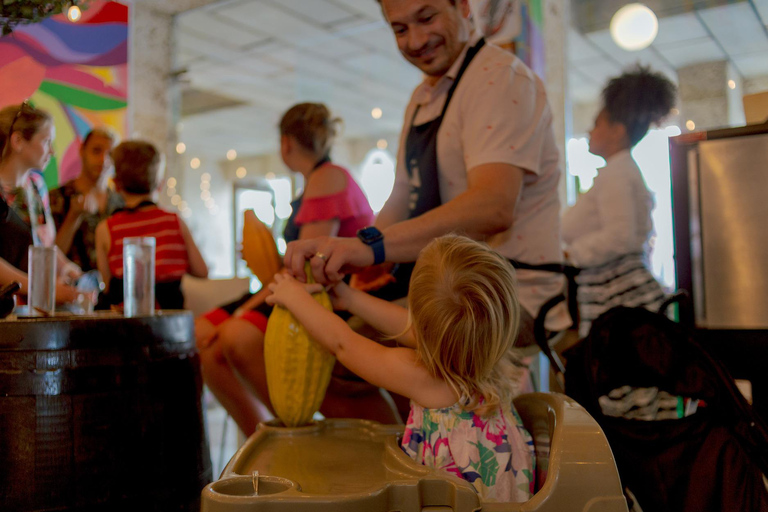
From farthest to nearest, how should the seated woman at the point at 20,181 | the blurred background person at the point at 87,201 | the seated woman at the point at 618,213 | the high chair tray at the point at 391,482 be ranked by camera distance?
the blurred background person at the point at 87,201
the seated woman at the point at 618,213
the seated woman at the point at 20,181
the high chair tray at the point at 391,482

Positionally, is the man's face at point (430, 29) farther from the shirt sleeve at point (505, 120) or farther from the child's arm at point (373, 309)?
the child's arm at point (373, 309)

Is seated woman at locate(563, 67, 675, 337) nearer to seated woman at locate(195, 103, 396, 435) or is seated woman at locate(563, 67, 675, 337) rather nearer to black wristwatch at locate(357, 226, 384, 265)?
seated woman at locate(195, 103, 396, 435)

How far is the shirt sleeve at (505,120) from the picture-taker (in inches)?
53.2

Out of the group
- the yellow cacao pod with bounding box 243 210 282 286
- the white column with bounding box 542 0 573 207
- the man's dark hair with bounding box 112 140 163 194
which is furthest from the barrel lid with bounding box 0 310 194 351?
the white column with bounding box 542 0 573 207

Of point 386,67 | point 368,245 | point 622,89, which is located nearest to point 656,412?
point 368,245

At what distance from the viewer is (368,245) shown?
4.10ft

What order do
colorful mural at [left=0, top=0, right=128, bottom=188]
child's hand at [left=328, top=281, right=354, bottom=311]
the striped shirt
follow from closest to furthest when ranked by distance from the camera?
child's hand at [left=328, top=281, right=354, bottom=311] → the striped shirt → colorful mural at [left=0, top=0, right=128, bottom=188]

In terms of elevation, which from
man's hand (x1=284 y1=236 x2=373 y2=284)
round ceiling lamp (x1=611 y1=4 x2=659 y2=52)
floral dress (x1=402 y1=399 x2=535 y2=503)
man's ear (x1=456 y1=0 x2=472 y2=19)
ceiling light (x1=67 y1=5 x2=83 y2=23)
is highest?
round ceiling lamp (x1=611 y1=4 x2=659 y2=52)

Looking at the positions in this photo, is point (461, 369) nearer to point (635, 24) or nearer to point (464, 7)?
point (464, 7)

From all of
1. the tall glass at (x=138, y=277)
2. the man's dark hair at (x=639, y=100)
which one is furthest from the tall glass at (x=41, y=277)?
the man's dark hair at (x=639, y=100)

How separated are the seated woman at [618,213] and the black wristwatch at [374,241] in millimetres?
1109

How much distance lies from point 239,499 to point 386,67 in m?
6.65

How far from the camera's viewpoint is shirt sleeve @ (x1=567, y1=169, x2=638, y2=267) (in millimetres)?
2254

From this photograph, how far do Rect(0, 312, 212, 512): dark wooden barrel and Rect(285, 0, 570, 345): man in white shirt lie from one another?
34 cm
